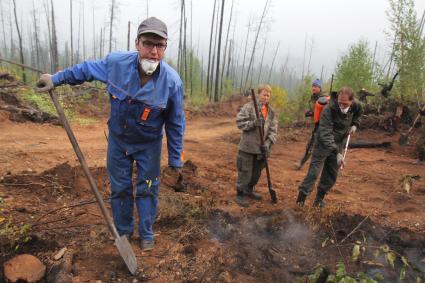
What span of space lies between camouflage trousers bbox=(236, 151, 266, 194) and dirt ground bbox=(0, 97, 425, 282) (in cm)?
32

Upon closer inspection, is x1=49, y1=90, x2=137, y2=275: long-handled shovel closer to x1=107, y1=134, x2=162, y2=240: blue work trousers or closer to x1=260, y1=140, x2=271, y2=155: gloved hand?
x1=107, y1=134, x2=162, y2=240: blue work trousers

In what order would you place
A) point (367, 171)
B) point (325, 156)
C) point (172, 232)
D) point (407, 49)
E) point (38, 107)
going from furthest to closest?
point (407, 49) < point (38, 107) < point (367, 171) < point (325, 156) < point (172, 232)

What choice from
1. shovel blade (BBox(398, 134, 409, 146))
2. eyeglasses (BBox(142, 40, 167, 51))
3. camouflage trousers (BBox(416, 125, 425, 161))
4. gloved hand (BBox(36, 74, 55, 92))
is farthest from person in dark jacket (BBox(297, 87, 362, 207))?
shovel blade (BBox(398, 134, 409, 146))

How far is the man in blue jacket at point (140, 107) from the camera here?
2807 mm

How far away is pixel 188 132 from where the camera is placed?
12047mm

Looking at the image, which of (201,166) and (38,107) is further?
(38,107)

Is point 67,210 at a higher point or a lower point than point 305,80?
lower

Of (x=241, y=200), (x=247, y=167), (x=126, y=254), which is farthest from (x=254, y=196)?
(x=126, y=254)

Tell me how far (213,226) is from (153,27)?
89.9 inches

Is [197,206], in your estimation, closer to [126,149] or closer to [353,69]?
[126,149]

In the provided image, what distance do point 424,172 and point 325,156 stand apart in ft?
14.4

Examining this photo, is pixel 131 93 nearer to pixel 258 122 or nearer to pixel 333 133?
pixel 258 122

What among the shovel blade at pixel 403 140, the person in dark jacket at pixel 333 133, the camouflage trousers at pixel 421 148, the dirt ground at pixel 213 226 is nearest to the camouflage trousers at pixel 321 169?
the person in dark jacket at pixel 333 133

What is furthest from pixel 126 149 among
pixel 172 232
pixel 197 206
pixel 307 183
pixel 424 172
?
pixel 424 172
